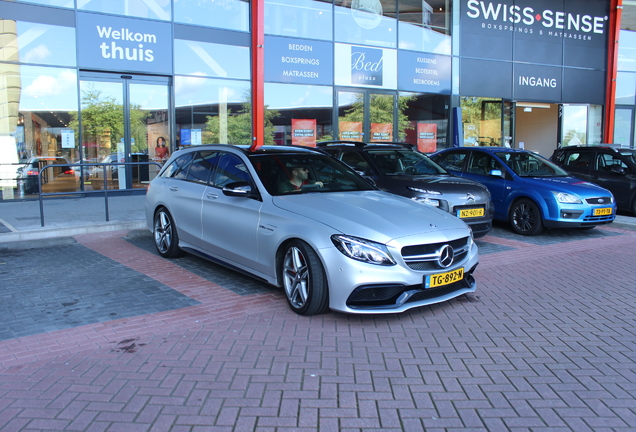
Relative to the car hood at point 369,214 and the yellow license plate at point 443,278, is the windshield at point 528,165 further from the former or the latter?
the yellow license plate at point 443,278

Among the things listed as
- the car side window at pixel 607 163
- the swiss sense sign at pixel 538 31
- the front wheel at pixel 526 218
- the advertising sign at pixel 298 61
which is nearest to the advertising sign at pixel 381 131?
the advertising sign at pixel 298 61

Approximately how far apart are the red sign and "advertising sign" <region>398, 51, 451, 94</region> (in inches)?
44.9

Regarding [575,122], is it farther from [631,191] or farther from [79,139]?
[79,139]

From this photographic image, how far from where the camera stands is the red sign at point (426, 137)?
1788cm

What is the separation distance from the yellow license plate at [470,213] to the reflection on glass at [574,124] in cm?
1513

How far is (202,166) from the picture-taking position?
670 cm

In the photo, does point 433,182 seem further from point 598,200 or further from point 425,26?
point 425,26

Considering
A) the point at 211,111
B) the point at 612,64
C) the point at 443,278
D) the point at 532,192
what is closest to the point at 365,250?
the point at 443,278

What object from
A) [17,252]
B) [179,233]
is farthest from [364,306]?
[17,252]

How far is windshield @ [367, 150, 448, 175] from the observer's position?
8819 millimetres

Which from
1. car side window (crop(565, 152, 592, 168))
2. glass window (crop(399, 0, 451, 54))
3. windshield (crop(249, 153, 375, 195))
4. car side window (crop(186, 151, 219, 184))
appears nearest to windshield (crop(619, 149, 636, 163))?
car side window (crop(565, 152, 592, 168))

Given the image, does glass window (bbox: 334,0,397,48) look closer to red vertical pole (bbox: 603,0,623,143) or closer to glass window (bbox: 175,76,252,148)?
glass window (bbox: 175,76,252,148)

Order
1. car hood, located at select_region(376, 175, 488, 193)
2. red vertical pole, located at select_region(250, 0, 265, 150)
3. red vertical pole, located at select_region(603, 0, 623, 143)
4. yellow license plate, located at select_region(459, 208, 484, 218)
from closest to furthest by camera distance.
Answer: yellow license plate, located at select_region(459, 208, 484, 218) → car hood, located at select_region(376, 175, 488, 193) → red vertical pole, located at select_region(250, 0, 265, 150) → red vertical pole, located at select_region(603, 0, 623, 143)

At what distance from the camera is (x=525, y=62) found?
19.6m
